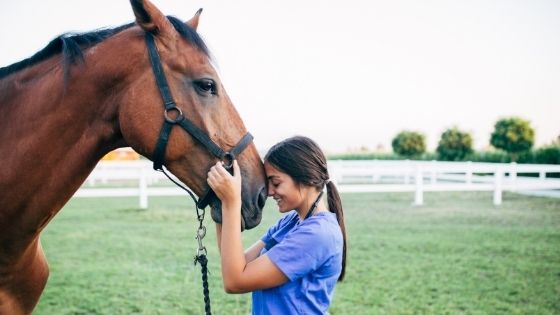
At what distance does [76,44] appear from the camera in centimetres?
195

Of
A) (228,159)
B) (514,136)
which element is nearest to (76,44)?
(228,159)

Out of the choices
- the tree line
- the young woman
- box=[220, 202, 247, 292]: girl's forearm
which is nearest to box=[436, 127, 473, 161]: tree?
the tree line

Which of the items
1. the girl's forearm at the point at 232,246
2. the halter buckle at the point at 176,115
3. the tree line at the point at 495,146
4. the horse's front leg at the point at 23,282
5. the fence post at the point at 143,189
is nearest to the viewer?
the girl's forearm at the point at 232,246

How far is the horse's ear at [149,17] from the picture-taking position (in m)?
1.81

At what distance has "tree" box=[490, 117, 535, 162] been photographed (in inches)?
922

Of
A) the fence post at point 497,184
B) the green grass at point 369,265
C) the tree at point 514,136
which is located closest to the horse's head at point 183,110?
the green grass at point 369,265

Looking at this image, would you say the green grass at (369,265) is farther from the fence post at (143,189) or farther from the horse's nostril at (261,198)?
the horse's nostril at (261,198)

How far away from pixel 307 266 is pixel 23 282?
149 centimetres

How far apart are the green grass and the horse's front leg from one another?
2.24 meters

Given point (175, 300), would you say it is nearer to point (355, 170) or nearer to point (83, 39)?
point (83, 39)

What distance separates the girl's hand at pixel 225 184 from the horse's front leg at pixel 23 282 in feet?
3.43

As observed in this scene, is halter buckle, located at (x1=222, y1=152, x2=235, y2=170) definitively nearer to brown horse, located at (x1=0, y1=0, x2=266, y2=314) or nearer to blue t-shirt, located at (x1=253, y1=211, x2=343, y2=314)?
brown horse, located at (x1=0, y1=0, x2=266, y2=314)

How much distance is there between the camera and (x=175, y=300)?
478cm

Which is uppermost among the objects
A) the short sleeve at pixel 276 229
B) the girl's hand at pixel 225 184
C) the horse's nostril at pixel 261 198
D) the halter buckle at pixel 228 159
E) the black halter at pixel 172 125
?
the black halter at pixel 172 125
